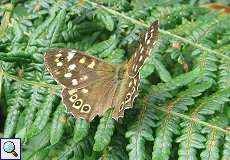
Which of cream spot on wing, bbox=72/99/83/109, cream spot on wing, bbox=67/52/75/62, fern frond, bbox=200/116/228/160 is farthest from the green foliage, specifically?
cream spot on wing, bbox=67/52/75/62

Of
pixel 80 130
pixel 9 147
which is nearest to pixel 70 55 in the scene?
pixel 80 130

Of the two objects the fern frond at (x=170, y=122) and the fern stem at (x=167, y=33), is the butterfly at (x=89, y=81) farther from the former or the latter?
the fern stem at (x=167, y=33)

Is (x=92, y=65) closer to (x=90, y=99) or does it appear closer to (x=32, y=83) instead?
(x=90, y=99)

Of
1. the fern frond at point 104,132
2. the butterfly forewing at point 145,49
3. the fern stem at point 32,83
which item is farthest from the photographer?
the fern stem at point 32,83

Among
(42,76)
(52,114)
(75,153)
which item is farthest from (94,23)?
(75,153)

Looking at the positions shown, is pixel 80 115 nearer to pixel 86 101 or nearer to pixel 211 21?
pixel 86 101

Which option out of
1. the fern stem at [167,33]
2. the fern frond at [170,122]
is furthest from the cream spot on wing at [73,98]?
the fern stem at [167,33]

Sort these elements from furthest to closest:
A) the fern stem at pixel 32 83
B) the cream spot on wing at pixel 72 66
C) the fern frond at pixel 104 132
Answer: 1. the fern stem at pixel 32 83
2. the cream spot on wing at pixel 72 66
3. the fern frond at pixel 104 132
